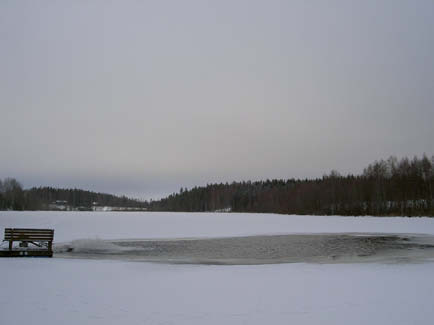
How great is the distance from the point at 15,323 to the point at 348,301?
713 cm

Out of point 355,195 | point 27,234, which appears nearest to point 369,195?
point 355,195

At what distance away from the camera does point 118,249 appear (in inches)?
825

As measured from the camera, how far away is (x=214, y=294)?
9.28m

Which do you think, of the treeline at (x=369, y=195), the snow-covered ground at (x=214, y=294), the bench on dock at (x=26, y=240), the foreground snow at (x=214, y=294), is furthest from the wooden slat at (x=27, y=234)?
the treeline at (x=369, y=195)

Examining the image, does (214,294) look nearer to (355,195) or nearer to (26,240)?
(26,240)

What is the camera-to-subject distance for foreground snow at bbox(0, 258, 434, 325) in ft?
23.7

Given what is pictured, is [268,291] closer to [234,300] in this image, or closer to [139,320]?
[234,300]

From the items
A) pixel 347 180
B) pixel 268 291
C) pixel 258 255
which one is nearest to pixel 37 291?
pixel 268 291

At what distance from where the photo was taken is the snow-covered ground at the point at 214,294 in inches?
285

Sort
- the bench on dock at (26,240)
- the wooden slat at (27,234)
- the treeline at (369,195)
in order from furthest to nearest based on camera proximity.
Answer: the treeline at (369,195) → the wooden slat at (27,234) → the bench on dock at (26,240)

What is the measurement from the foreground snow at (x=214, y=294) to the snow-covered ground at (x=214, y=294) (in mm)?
22

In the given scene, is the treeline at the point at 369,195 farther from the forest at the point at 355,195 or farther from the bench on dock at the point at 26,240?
the bench on dock at the point at 26,240

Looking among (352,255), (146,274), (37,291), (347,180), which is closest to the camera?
(37,291)

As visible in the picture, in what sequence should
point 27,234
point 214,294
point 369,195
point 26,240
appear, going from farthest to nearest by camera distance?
point 369,195
point 27,234
point 26,240
point 214,294
